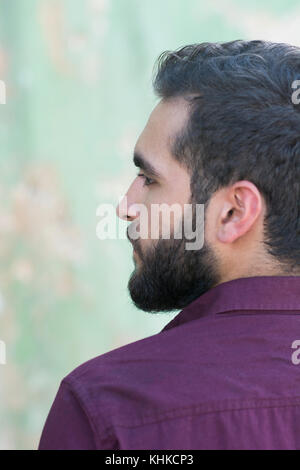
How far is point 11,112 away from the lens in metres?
2.06

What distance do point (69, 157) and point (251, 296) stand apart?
1233 millimetres

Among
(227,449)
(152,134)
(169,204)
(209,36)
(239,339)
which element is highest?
(209,36)

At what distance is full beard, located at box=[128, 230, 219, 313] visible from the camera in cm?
103

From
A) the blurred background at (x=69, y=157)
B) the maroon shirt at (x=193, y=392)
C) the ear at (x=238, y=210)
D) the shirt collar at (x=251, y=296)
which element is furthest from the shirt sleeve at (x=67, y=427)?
the blurred background at (x=69, y=157)

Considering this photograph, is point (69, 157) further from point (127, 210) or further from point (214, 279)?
point (214, 279)

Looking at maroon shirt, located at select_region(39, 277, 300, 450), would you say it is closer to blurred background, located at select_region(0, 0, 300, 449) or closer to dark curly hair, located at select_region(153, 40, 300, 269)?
dark curly hair, located at select_region(153, 40, 300, 269)

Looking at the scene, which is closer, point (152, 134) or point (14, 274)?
point (152, 134)

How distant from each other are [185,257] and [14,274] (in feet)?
3.56

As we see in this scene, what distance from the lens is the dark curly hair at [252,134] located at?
1.03 metres

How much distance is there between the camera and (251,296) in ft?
3.03

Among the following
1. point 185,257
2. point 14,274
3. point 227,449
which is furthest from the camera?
point 14,274

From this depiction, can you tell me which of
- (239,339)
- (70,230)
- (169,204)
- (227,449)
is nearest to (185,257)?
(169,204)

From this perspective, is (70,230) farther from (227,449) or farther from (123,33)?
(227,449)

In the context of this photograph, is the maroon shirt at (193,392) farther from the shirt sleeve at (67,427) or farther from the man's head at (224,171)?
the man's head at (224,171)
